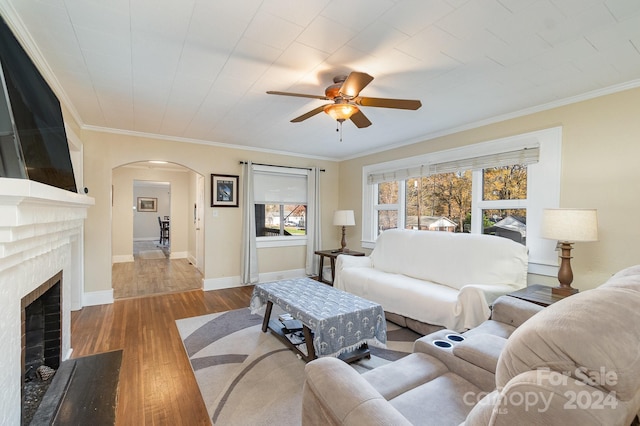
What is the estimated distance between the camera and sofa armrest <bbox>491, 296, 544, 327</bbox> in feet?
6.63

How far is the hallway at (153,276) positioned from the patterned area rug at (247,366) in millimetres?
1613

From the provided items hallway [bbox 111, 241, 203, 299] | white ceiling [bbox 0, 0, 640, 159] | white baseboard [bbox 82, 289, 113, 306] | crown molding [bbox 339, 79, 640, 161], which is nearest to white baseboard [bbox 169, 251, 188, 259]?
hallway [bbox 111, 241, 203, 299]

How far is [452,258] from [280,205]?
10.3 ft

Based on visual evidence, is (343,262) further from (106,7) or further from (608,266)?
(106,7)

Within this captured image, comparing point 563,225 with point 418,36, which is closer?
point 418,36

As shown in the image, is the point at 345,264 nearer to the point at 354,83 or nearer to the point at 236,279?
the point at 236,279

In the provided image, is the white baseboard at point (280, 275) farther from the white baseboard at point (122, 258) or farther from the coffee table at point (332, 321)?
the white baseboard at point (122, 258)

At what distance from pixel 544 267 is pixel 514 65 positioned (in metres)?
2.02

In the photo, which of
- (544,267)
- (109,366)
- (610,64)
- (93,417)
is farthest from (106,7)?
(544,267)

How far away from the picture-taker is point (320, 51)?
198 centimetres

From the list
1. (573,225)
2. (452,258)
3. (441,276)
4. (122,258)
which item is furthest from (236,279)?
(573,225)

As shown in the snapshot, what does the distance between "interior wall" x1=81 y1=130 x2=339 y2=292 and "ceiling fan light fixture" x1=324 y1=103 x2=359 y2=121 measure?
9.58ft

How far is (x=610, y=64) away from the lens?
2117 mm

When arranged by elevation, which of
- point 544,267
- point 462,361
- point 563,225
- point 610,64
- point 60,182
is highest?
point 610,64
